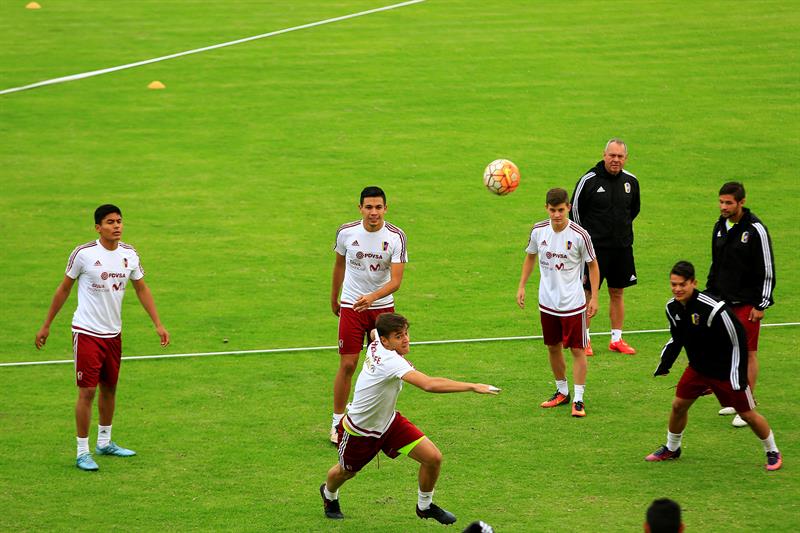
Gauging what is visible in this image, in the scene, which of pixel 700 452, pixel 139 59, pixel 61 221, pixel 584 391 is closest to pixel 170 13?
pixel 139 59

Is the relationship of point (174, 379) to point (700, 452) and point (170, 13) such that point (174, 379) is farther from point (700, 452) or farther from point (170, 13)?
point (170, 13)

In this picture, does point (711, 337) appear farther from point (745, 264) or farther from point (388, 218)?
point (388, 218)

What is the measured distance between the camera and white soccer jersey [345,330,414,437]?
8602 mm

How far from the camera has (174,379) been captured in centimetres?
1266

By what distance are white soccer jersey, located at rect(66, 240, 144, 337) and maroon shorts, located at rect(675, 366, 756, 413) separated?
5072 mm

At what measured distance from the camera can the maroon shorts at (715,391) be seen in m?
9.51

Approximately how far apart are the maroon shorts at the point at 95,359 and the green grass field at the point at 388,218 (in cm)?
81

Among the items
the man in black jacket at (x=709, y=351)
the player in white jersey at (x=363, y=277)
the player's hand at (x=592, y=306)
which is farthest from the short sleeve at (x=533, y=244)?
the man in black jacket at (x=709, y=351)

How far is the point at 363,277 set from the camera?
10727 mm

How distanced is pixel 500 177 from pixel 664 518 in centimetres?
1027

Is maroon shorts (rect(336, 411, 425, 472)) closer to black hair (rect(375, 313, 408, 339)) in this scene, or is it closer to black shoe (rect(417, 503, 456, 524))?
black shoe (rect(417, 503, 456, 524))

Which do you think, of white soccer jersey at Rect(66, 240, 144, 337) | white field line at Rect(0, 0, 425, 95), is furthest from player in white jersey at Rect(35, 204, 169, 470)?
white field line at Rect(0, 0, 425, 95)

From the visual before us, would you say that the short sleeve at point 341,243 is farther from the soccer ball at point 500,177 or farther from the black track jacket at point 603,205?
the soccer ball at point 500,177

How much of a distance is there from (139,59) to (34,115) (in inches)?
167
